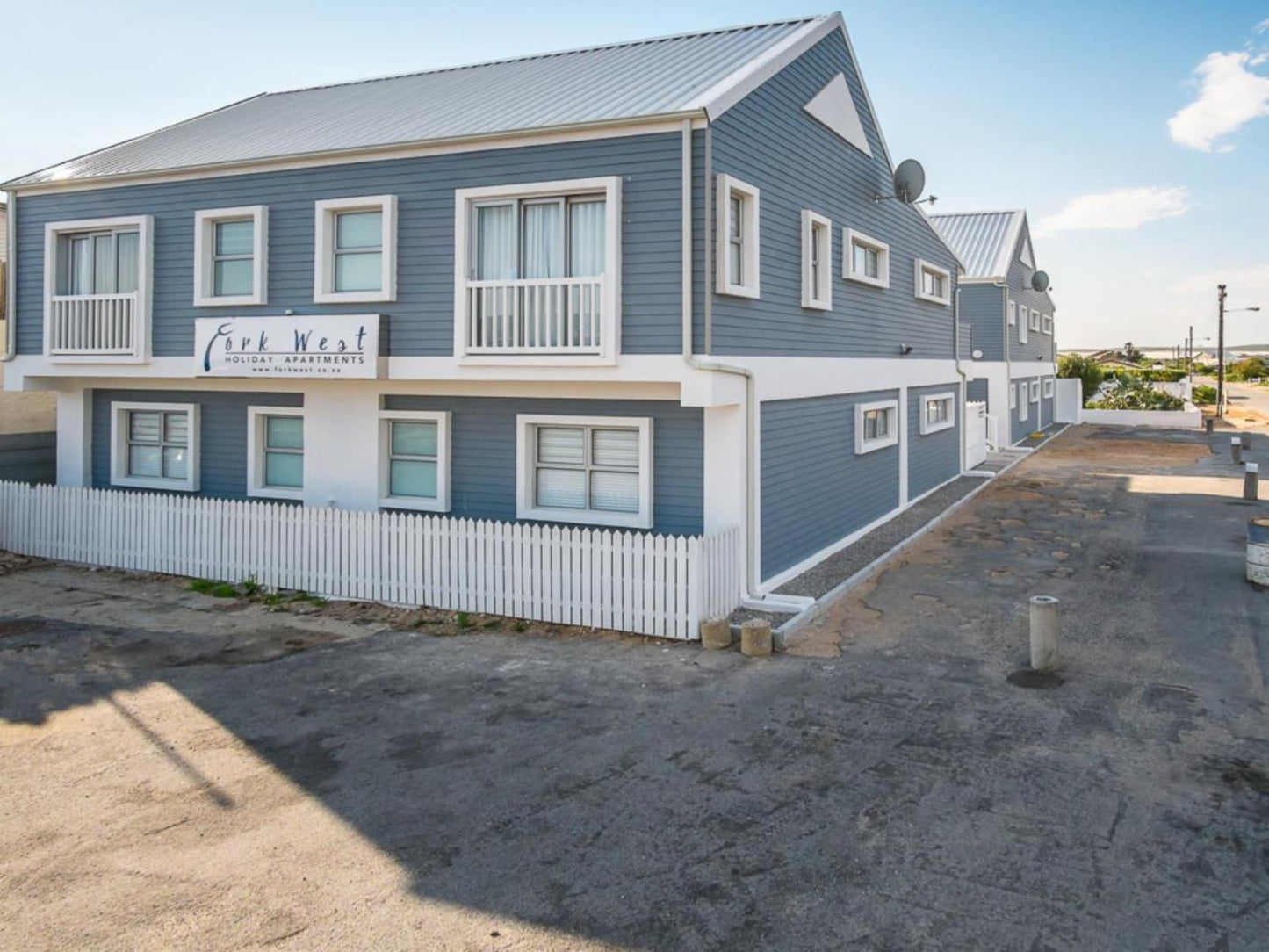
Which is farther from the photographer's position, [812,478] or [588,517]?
[812,478]

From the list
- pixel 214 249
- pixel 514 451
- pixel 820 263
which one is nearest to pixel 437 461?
pixel 514 451

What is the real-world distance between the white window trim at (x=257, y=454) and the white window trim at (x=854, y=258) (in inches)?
365

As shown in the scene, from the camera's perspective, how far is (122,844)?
19.9ft

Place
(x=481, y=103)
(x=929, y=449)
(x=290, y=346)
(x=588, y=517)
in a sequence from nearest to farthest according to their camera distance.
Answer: (x=588, y=517) → (x=290, y=346) → (x=481, y=103) → (x=929, y=449)

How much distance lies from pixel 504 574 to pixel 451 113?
22.3 ft

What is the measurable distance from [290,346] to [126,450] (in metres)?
5.05

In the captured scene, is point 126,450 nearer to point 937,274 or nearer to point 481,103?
point 481,103

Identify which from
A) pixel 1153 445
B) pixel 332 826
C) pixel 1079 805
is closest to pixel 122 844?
pixel 332 826

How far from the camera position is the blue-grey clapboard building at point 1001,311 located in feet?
108

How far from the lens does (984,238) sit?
116 feet

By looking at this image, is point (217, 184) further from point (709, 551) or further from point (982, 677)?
point (982, 677)

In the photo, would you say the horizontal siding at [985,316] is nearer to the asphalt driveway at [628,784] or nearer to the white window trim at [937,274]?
the white window trim at [937,274]

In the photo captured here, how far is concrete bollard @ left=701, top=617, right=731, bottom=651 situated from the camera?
33.9ft

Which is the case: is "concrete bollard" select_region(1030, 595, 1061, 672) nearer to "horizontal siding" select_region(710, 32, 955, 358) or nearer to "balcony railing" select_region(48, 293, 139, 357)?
"horizontal siding" select_region(710, 32, 955, 358)
